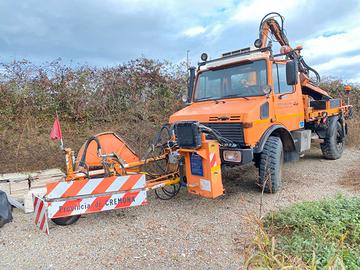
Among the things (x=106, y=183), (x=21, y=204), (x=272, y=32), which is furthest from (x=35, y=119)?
(x=272, y=32)

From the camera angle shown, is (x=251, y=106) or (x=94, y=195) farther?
(x=251, y=106)

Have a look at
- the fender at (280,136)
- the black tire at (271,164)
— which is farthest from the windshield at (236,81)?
the black tire at (271,164)

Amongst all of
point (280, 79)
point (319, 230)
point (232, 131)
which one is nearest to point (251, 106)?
point (232, 131)

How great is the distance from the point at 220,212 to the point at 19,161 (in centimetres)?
452

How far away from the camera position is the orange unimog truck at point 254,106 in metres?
4.56

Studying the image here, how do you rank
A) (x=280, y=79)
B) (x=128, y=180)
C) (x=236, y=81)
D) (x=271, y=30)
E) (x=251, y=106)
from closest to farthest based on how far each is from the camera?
(x=128, y=180) → (x=251, y=106) → (x=236, y=81) → (x=280, y=79) → (x=271, y=30)

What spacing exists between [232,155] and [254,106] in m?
0.83

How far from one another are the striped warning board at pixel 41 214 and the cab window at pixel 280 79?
13.1 ft

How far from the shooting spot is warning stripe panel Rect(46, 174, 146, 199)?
141 inches

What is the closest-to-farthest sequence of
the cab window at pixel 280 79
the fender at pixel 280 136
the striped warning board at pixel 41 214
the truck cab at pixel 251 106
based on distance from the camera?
the striped warning board at pixel 41 214 → the truck cab at pixel 251 106 → the fender at pixel 280 136 → the cab window at pixel 280 79

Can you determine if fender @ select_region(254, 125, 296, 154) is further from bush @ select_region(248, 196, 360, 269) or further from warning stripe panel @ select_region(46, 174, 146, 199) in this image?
warning stripe panel @ select_region(46, 174, 146, 199)

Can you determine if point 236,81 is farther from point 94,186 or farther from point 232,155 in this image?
point 94,186

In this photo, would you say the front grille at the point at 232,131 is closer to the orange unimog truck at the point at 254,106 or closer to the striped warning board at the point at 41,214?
the orange unimog truck at the point at 254,106

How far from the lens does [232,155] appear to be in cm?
449
